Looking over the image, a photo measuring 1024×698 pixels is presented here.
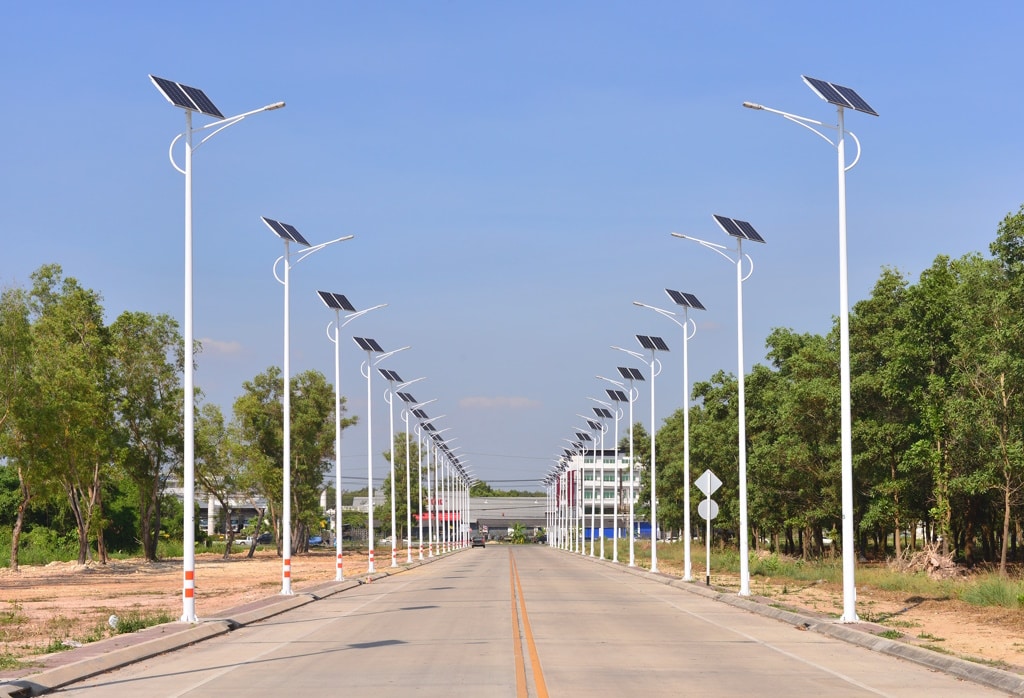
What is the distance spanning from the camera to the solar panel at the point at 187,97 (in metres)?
26.5

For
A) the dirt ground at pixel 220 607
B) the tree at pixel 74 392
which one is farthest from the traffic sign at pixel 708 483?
the tree at pixel 74 392

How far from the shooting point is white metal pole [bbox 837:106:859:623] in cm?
2511

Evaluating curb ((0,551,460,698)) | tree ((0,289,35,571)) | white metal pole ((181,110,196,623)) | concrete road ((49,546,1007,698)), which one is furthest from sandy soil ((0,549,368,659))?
tree ((0,289,35,571))

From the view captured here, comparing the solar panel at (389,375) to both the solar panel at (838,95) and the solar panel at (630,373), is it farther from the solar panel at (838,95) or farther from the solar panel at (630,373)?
the solar panel at (838,95)

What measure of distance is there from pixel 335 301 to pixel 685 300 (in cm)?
1371

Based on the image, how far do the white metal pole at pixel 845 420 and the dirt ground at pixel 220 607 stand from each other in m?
1.05

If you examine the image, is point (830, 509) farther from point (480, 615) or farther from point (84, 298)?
point (84, 298)

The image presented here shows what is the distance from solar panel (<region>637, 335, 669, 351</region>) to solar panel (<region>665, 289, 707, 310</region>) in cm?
1241

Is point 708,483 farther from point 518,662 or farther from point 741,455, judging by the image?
point 518,662

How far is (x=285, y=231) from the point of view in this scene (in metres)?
40.4

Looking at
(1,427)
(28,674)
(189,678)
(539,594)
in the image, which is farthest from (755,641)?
(1,427)

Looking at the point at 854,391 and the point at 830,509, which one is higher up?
the point at 854,391

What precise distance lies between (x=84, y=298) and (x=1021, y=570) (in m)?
45.1

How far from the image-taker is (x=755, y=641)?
22719 mm
